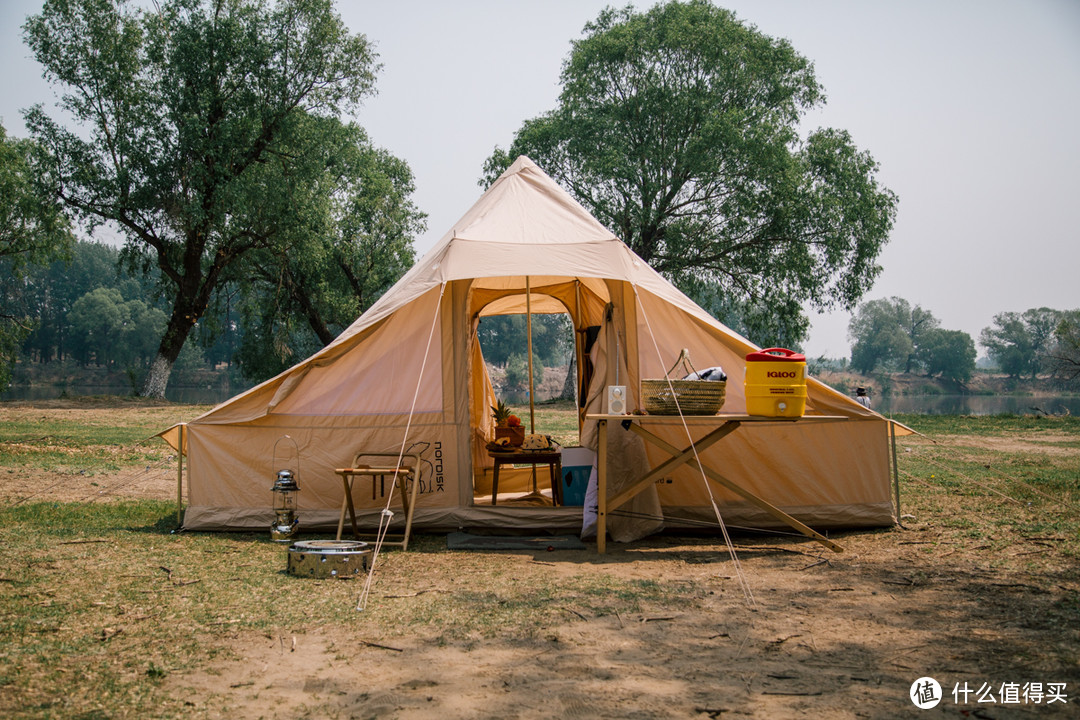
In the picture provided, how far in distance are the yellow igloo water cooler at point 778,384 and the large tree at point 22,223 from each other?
19210mm

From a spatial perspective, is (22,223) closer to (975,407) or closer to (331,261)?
(331,261)

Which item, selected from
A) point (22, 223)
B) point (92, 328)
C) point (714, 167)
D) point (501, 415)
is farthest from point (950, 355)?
point (501, 415)

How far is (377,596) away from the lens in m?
4.18

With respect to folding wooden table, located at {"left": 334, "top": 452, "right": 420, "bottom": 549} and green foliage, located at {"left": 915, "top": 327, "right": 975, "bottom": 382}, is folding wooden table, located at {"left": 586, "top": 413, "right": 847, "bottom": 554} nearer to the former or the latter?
folding wooden table, located at {"left": 334, "top": 452, "right": 420, "bottom": 549}

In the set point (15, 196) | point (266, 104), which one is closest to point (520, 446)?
point (266, 104)

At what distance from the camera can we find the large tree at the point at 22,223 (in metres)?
19.2

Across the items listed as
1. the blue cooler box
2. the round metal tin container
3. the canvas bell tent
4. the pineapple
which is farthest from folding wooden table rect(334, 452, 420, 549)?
the pineapple

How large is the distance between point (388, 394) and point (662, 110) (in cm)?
1741

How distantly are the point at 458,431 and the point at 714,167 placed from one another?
53.6ft

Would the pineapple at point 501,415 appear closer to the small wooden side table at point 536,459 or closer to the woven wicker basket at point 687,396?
the small wooden side table at point 536,459

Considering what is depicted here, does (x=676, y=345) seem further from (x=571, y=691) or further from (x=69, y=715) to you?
(x=69, y=715)

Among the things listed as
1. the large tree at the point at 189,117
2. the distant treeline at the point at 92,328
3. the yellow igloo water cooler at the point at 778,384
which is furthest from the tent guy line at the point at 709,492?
the distant treeline at the point at 92,328

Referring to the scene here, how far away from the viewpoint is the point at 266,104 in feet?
65.9

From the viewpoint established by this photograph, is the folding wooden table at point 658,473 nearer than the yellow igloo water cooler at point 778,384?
No
